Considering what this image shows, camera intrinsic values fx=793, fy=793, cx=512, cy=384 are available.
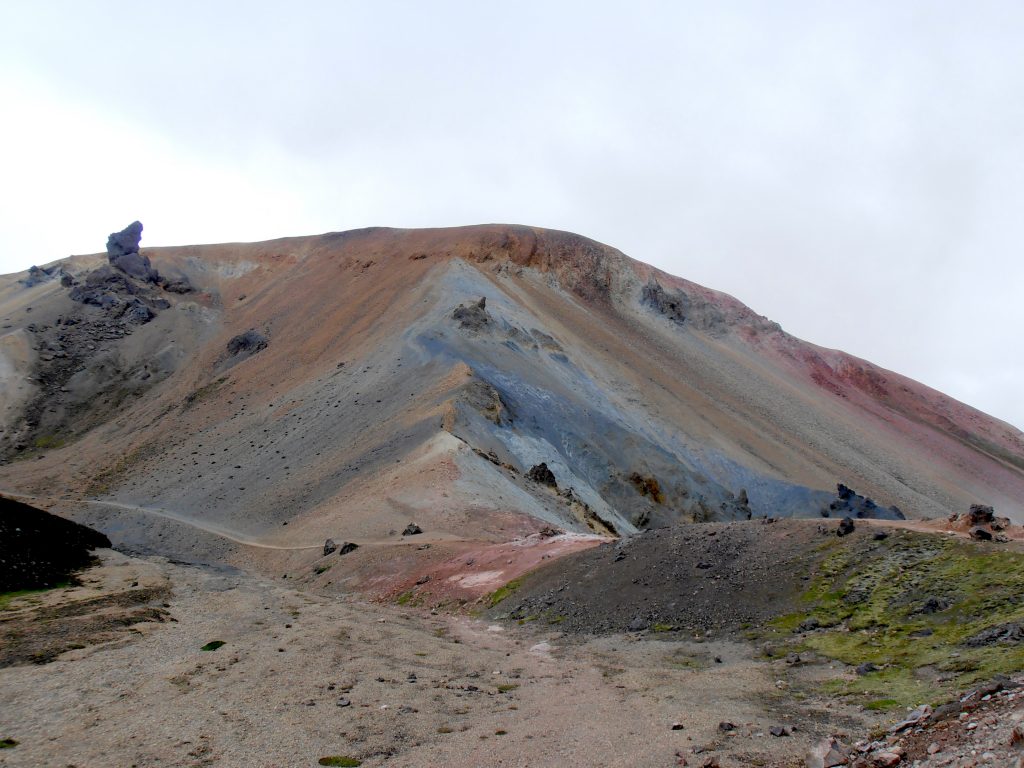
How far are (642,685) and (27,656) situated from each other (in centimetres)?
1068

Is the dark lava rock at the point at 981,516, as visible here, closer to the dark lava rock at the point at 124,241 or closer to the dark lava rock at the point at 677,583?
the dark lava rock at the point at 677,583

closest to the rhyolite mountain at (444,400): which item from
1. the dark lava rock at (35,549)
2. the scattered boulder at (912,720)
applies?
the dark lava rock at (35,549)

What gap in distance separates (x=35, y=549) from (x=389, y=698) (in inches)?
638

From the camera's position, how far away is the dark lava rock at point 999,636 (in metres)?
11.7

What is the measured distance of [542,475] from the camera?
38125 mm

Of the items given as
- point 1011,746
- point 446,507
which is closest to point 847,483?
point 446,507

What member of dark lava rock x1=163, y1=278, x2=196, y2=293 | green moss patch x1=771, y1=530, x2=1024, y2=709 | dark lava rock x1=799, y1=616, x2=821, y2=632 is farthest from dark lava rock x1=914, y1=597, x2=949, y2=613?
dark lava rock x1=163, y1=278, x2=196, y2=293

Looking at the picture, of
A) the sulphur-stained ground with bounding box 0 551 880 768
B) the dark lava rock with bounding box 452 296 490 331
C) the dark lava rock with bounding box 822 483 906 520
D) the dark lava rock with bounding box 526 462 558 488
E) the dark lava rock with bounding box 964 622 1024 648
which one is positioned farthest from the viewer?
the dark lava rock with bounding box 452 296 490 331

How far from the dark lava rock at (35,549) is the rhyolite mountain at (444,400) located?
26.5ft

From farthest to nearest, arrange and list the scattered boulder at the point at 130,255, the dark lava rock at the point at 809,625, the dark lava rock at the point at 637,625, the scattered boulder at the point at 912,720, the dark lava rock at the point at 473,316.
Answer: the scattered boulder at the point at 130,255, the dark lava rock at the point at 473,316, the dark lava rock at the point at 637,625, the dark lava rock at the point at 809,625, the scattered boulder at the point at 912,720

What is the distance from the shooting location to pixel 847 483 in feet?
181

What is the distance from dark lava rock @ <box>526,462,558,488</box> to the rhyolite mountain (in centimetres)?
11

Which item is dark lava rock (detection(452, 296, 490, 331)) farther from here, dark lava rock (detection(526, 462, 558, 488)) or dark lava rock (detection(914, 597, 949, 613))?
dark lava rock (detection(914, 597, 949, 613))

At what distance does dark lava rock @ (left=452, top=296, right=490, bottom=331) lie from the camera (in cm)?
5175
